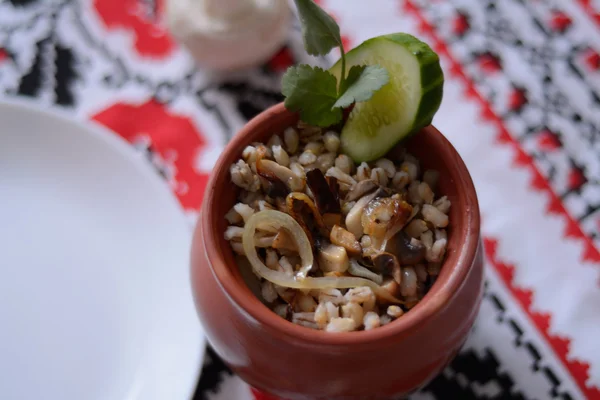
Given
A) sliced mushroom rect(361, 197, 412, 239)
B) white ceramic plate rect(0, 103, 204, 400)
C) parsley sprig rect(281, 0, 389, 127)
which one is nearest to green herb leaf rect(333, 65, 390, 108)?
parsley sprig rect(281, 0, 389, 127)

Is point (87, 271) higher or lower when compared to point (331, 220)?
lower

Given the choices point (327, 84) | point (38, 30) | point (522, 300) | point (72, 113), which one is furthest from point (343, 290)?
point (38, 30)

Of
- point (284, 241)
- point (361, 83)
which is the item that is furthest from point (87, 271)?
point (361, 83)

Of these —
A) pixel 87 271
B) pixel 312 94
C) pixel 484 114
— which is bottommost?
pixel 87 271

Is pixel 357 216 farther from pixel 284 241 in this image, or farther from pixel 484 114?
pixel 484 114

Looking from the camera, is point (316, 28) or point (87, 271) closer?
point (316, 28)

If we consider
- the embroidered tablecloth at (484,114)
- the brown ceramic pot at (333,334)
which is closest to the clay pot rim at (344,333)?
the brown ceramic pot at (333,334)

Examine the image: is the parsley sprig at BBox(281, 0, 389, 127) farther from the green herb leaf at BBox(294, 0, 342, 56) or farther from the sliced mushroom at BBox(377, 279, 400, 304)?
the sliced mushroom at BBox(377, 279, 400, 304)

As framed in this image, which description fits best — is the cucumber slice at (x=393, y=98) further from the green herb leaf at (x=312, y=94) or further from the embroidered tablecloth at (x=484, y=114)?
the embroidered tablecloth at (x=484, y=114)

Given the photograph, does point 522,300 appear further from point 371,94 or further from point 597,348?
point 371,94
